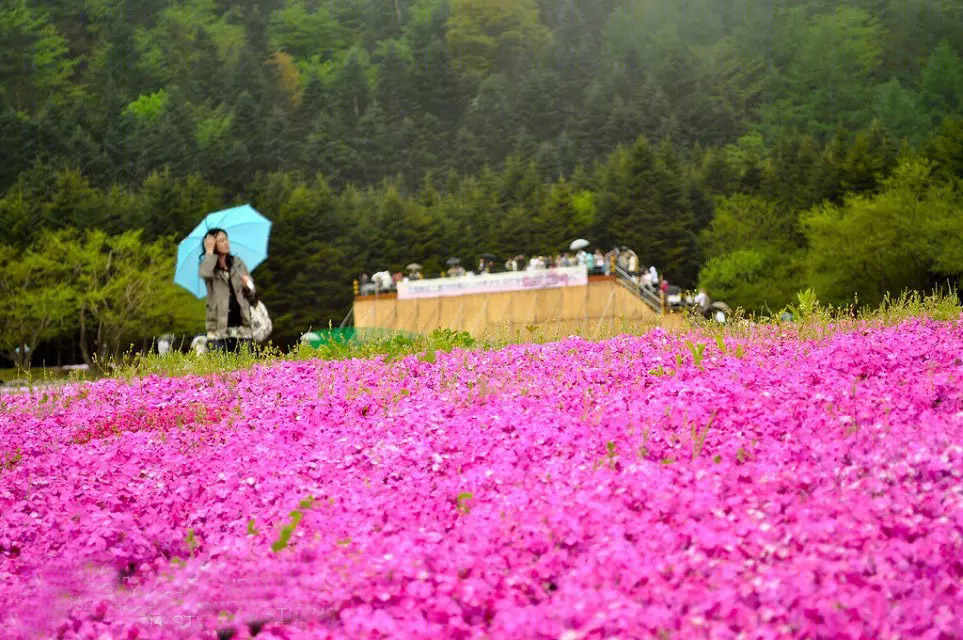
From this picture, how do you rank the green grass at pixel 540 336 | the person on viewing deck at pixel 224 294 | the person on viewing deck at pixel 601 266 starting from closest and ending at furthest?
the green grass at pixel 540 336 < the person on viewing deck at pixel 224 294 < the person on viewing deck at pixel 601 266

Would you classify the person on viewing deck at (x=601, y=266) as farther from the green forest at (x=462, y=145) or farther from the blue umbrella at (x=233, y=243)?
the blue umbrella at (x=233, y=243)

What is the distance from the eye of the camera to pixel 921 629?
11.6 ft

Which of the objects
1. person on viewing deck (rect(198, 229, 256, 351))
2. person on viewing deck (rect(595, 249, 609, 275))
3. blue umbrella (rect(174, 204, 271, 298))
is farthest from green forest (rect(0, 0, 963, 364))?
person on viewing deck (rect(198, 229, 256, 351))

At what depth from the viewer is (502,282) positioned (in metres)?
45.7

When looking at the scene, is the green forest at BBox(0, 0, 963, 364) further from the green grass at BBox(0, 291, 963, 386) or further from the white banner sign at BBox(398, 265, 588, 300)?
the green grass at BBox(0, 291, 963, 386)

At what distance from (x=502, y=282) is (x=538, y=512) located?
40950mm

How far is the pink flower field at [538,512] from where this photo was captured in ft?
12.8

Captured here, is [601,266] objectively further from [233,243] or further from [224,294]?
[224,294]

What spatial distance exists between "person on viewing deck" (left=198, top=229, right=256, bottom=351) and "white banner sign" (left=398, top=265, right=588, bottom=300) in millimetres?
29802

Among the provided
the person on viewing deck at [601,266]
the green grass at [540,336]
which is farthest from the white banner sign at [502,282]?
the green grass at [540,336]

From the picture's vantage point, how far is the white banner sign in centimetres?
4478

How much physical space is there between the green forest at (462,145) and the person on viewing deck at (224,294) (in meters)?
43.1

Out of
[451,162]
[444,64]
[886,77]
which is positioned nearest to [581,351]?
[451,162]

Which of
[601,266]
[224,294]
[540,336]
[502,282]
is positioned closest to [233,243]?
[224,294]
